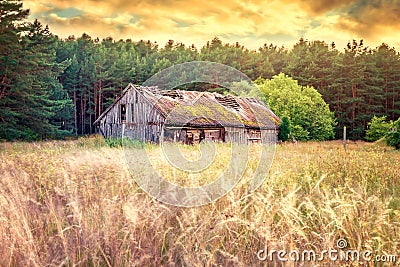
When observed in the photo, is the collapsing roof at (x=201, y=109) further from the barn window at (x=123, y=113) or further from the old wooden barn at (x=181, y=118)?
the barn window at (x=123, y=113)

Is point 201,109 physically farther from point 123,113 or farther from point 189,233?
point 189,233

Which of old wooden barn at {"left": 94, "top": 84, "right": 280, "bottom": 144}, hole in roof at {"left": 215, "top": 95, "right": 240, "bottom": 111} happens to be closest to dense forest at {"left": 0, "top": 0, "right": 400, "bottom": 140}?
old wooden barn at {"left": 94, "top": 84, "right": 280, "bottom": 144}

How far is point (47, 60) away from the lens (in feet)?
122

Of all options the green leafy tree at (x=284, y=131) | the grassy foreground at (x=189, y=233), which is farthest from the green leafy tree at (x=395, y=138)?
the grassy foreground at (x=189, y=233)

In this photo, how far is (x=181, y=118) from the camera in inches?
1019

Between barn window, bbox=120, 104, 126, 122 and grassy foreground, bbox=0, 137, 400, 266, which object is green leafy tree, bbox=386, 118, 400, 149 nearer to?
barn window, bbox=120, 104, 126, 122

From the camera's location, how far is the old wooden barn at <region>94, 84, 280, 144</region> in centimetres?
2544

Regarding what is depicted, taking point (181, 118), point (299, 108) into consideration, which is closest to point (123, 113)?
point (181, 118)

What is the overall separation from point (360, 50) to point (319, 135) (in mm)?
27909

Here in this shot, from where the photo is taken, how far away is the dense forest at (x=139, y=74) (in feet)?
115

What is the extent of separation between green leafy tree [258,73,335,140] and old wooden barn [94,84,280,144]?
9302 mm

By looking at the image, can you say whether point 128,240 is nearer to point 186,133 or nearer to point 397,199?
point 397,199

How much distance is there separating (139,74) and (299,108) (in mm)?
24126

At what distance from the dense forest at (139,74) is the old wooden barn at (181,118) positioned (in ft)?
29.9
